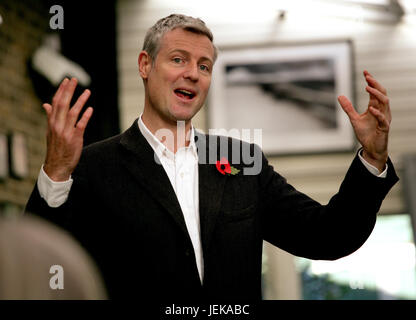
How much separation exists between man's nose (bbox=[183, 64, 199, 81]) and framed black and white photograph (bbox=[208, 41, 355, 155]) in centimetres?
307

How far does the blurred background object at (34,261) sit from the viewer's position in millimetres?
640

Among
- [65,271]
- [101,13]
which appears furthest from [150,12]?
[65,271]

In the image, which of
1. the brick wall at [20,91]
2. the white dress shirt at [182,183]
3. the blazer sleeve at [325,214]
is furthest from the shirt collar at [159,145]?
the brick wall at [20,91]

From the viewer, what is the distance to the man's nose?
2.00m

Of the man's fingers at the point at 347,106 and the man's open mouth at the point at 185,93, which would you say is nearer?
the man's fingers at the point at 347,106

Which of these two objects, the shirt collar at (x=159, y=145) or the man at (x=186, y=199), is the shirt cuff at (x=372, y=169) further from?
the shirt collar at (x=159, y=145)

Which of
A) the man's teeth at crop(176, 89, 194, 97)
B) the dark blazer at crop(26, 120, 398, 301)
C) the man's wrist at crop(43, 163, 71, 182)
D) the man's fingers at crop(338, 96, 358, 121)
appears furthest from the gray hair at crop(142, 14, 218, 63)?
the man's wrist at crop(43, 163, 71, 182)

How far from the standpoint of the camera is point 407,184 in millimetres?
5094

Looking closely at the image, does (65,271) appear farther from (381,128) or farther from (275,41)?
(275,41)

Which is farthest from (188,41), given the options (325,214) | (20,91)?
(20,91)

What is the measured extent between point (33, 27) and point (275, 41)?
1.83 meters

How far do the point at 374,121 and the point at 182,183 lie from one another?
55 centimetres

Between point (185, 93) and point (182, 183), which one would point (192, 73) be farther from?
point (182, 183)

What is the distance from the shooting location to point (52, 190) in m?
1.62
